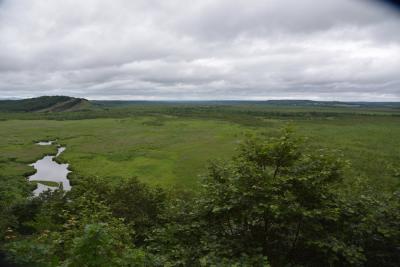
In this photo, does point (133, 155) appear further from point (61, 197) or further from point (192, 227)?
point (192, 227)

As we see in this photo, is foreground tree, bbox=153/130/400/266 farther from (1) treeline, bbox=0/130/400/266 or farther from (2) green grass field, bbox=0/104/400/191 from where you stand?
(2) green grass field, bbox=0/104/400/191

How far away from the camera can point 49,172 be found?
41.3 m

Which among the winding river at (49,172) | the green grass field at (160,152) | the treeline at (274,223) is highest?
the treeline at (274,223)

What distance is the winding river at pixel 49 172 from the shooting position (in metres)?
34.2

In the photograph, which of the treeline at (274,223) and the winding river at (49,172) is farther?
the winding river at (49,172)

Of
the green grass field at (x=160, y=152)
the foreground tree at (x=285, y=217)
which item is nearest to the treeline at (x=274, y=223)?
the foreground tree at (x=285, y=217)

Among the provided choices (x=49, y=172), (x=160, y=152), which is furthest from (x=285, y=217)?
(x=160, y=152)

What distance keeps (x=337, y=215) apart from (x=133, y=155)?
44.2m

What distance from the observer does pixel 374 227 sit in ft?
28.5

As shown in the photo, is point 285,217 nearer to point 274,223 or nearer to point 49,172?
point 274,223

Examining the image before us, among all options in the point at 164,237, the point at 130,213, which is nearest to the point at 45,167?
the point at 130,213

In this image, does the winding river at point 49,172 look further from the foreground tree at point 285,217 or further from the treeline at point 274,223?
the foreground tree at point 285,217

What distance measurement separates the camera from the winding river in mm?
34250

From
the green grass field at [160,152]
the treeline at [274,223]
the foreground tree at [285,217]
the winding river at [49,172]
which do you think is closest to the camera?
the treeline at [274,223]
